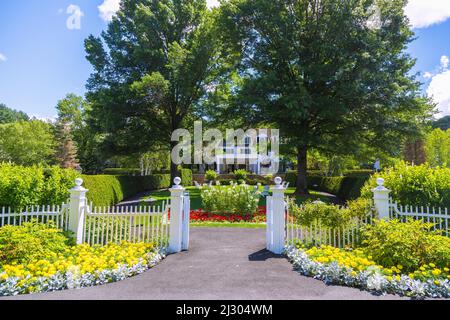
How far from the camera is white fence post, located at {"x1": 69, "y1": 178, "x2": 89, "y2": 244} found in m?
6.65

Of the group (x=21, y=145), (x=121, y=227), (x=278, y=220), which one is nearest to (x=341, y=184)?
(x=278, y=220)

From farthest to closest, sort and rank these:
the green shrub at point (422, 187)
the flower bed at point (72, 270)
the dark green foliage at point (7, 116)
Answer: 1. the dark green foliage at point (7, 116)
2. the green shrub at point (422, 187)
3. the flower bed at point (72, 270)

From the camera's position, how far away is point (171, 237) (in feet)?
21.2

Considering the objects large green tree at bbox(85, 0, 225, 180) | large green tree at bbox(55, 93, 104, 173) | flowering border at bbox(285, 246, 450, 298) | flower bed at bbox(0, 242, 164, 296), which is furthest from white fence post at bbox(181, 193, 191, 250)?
large green tree at bbox(55, 93, 104, 173)

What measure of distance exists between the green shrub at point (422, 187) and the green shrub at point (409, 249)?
81.3 inches

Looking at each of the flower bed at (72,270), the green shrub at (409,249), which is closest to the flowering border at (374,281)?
the green shrub at (409,249)

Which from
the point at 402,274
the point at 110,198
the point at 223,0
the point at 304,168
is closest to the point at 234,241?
the point at 402,274

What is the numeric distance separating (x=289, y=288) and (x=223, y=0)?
20164 mm

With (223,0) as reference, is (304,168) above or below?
below

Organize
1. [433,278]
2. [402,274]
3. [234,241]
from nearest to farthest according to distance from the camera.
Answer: [433,278] → [402,274] → [234,241]

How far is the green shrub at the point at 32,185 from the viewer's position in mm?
7129

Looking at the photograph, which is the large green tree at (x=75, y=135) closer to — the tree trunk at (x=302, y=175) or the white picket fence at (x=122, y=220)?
the tree trunk at (x=302, y=175)
